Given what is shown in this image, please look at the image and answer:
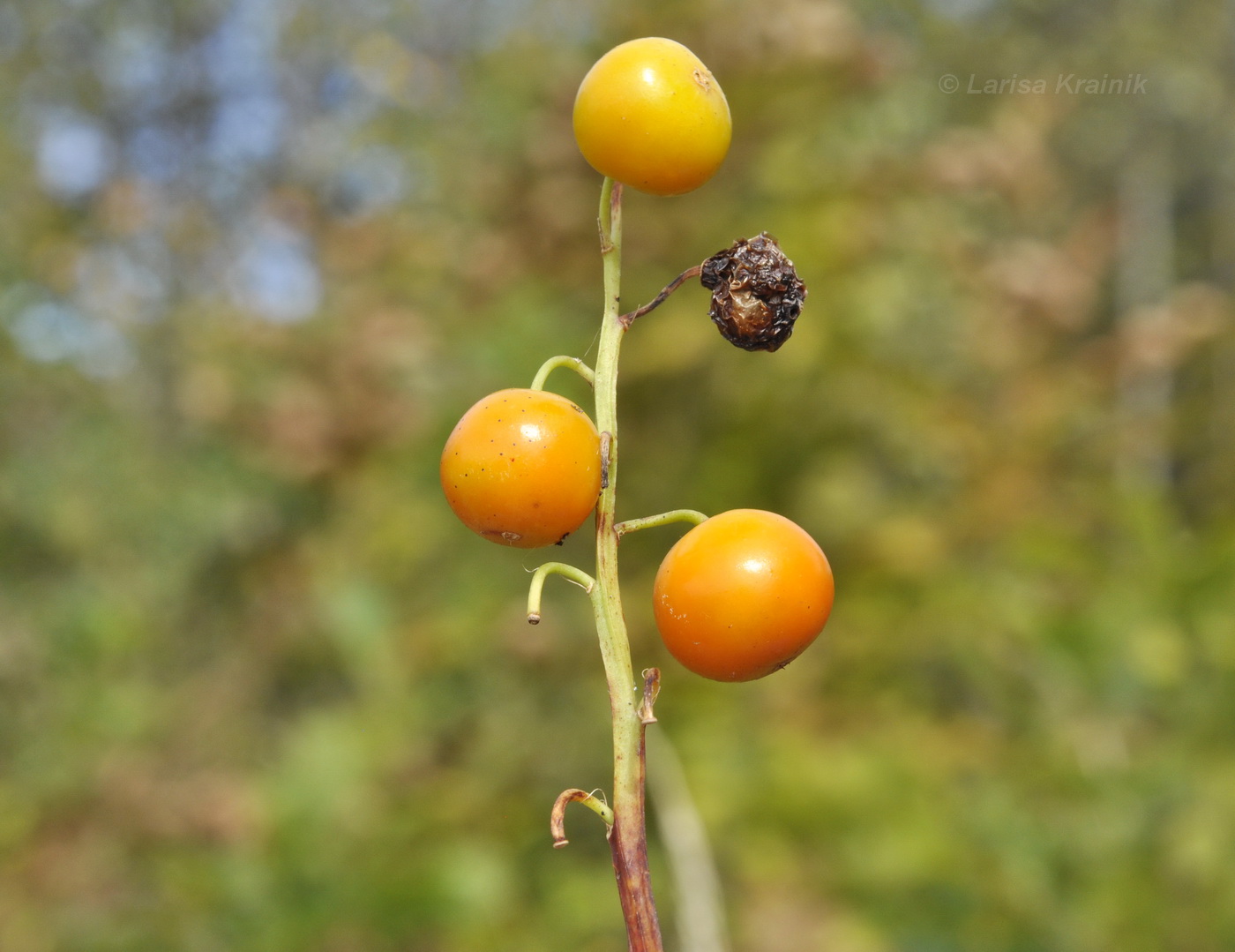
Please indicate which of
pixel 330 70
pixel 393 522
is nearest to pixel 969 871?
pixel 393 522

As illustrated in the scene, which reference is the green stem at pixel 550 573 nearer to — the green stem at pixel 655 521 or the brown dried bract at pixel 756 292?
the green stem at pixel 655 521

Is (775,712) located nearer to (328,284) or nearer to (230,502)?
(230,502)

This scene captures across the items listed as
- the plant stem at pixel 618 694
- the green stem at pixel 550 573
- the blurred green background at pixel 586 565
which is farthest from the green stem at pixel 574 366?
the blurred green background at pixel 586 565

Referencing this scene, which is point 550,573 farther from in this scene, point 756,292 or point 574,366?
point 756,292

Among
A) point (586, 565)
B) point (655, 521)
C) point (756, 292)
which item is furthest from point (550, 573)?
point (586, 565)

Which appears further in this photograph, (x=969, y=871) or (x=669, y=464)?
(x=669, y=464)

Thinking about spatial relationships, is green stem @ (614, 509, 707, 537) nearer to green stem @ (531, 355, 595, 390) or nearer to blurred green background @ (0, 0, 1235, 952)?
green stem @ (531, 355, 595, 390)

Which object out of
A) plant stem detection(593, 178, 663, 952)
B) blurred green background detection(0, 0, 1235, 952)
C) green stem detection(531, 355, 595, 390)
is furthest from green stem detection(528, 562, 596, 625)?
blurred green background detection(0, 0, 1235, 952)
